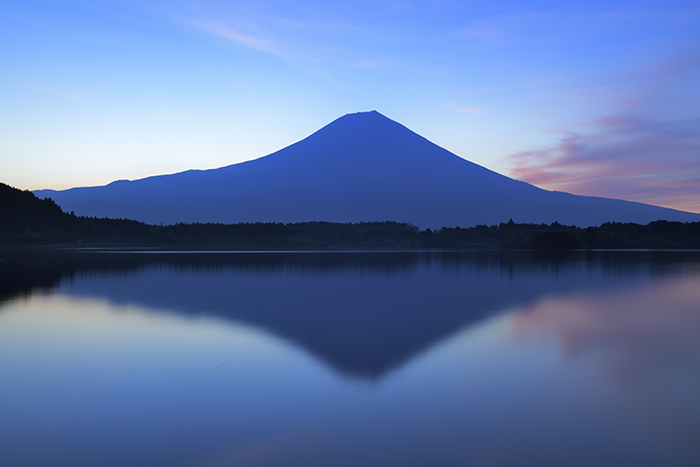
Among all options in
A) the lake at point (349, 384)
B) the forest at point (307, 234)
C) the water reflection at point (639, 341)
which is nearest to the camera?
the lake at point (349, 384)

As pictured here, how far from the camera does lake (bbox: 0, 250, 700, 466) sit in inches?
115

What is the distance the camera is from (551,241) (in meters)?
55.8

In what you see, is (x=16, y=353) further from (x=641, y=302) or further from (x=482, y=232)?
(x=482, y=232)

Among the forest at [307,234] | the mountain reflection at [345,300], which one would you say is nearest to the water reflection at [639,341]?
the mountain reflection at [345,300]

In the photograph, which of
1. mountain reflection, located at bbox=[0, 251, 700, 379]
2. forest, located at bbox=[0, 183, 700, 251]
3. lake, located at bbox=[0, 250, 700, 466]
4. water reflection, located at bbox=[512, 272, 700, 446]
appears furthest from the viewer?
forest, located at bbox=[0, 183, 700, 251]

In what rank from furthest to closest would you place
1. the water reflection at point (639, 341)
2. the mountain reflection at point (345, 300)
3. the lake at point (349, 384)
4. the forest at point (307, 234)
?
the forest at point (307, 234), the mountain reflection at point (345, 300), the water reflection at point (639, 341), the lake at point (349, 384)

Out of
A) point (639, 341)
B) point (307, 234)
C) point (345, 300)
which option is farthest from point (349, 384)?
point (307, 234)

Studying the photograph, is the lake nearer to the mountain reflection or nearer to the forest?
the mountain reflection

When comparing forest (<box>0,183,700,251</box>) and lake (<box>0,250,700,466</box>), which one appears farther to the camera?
forest (<box>0,183,700,251</box>)

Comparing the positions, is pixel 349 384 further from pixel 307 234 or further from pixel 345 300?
pixel 307 234

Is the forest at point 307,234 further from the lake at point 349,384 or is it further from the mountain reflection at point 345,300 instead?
the lake at point 349,384

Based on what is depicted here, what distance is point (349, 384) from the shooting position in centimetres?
419

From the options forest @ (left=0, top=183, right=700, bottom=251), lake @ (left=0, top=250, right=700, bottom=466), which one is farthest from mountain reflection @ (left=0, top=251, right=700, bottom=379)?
forest @ (left=0, top=183, right=700, bottom=251)

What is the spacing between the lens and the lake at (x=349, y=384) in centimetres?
293
